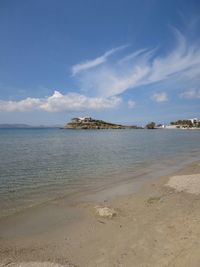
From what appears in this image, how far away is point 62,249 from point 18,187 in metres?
8.13

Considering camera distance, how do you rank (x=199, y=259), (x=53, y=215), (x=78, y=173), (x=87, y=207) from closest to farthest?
(x=199, y=259), (x=53, y=215), (x=87, y=207), (x=78, y=173)

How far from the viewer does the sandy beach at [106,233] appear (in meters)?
6.50

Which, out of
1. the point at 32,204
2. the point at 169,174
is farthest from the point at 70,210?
the point at 169,174

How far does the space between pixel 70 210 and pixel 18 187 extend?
499cm

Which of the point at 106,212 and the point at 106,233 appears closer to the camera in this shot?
the point at 106,233

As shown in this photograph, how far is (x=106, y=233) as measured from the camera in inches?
324

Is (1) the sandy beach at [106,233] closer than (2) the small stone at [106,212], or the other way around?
(1) the sandy beach at [106,233]

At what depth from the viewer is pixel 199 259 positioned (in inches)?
239

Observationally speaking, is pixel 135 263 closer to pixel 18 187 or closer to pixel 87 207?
pixel 87 207

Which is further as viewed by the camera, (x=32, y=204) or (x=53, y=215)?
(x=32, y=204)

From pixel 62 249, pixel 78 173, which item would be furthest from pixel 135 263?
pixel 78 173

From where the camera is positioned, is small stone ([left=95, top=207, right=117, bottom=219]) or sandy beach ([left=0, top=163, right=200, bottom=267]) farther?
small stone ([left=95, top=207, right=117, bottom=219])

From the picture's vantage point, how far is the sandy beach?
21.3 ft

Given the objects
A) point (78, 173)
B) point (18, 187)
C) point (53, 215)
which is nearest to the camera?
point (53, 215)
